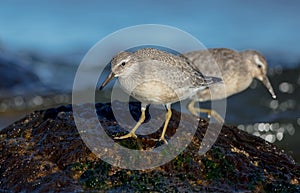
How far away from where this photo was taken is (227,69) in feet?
30.7

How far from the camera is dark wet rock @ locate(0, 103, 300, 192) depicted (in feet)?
15.9

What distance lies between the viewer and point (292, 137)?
9828 millimetres

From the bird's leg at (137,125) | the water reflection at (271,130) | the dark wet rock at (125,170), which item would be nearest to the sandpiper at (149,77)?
the bird's leg at (137,125)

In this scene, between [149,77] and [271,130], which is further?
[271,130]

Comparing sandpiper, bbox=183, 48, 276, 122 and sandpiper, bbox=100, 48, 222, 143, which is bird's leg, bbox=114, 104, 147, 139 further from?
sandpiper, bbox=183, 48, 276, 122

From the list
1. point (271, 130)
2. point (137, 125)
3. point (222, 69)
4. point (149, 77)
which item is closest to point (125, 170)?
point (137, 125)

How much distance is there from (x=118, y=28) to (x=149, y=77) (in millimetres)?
12152

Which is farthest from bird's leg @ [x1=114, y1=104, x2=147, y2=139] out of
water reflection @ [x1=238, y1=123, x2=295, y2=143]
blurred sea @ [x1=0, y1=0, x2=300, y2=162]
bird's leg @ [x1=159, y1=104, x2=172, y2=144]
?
blurred sea @ [x1=0, y1=0, x2=300, y2=162]

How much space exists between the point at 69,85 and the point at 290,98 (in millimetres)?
5482

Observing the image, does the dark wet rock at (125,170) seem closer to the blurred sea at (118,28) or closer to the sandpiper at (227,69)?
the sandpiper at (227,69)

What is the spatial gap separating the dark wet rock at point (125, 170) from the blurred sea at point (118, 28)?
5.33m

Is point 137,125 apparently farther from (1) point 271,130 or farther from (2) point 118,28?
(2) point 118,28

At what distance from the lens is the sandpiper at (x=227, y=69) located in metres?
8.96

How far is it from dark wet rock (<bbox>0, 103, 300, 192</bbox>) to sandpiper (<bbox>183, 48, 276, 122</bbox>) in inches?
128
